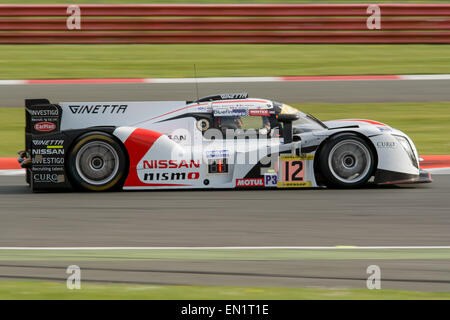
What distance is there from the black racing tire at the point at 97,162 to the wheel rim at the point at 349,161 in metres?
2.61

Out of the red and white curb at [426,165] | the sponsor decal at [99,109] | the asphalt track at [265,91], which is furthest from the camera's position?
the asphalt track at [265,91]

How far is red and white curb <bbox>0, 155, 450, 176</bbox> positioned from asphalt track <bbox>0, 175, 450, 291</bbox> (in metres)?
0.83

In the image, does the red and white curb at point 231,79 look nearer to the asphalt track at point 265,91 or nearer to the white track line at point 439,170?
the asphalt track at point 265,91

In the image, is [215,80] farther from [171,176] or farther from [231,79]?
[171,176]

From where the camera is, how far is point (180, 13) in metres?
19.6

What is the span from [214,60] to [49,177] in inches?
393

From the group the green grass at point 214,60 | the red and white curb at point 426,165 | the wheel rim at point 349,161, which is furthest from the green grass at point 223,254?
the green grass at point 214,60

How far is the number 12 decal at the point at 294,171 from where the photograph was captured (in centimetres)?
969

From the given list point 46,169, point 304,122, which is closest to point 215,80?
point 304,122

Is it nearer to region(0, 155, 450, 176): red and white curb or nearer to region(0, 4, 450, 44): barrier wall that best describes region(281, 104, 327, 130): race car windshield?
region(0, 155, 450, 176): red and white curb

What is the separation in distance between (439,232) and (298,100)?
344 inches

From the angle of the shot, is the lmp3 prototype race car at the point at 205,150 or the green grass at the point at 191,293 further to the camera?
the lmp3 prototype race car at the point at 205,150

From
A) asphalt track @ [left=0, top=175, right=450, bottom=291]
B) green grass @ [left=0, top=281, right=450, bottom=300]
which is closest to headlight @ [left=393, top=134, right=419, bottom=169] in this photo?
asphalt track @ [left=0, top=175, right=450, bottom=291]
